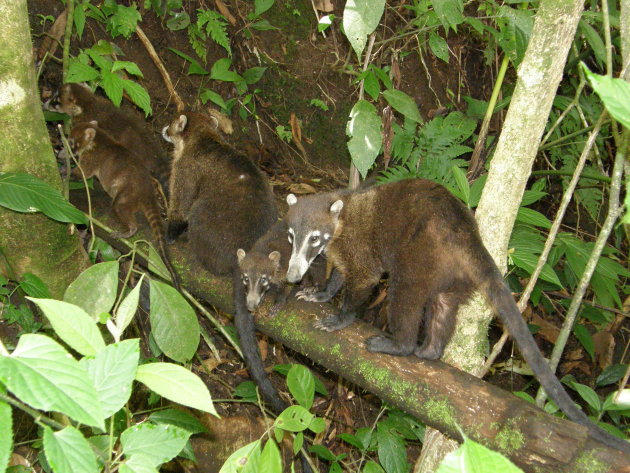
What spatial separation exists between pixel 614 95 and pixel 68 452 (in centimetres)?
118

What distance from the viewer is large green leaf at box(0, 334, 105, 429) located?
1.03 m

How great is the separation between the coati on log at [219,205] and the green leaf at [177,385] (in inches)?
82.8

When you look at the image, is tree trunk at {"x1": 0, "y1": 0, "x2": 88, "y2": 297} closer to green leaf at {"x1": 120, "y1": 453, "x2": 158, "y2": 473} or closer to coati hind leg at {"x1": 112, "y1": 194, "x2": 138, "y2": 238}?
coati hind leg at {"x1": 112, "y1": 194, "x2": 138, "y2": 238}

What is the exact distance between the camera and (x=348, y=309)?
3438 mm

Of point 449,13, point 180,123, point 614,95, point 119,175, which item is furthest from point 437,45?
point 614,95

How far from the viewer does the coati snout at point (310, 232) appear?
3776 millimetres

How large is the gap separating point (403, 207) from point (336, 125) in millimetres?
3122

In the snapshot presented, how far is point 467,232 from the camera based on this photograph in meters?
3.01

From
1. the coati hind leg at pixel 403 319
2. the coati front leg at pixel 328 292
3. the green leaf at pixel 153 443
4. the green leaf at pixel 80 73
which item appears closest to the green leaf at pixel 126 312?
the green leaf at pixel 153 443

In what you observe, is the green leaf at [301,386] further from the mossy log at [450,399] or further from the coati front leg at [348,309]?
the coati front leg at [348,309]

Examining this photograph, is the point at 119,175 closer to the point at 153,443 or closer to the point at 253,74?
the point at 253,74

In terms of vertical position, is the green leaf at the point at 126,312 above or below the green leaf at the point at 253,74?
above

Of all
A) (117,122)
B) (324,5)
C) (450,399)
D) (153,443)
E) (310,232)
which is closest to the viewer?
(153,443)

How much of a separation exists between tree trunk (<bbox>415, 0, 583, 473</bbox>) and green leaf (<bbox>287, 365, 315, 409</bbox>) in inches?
26.5
